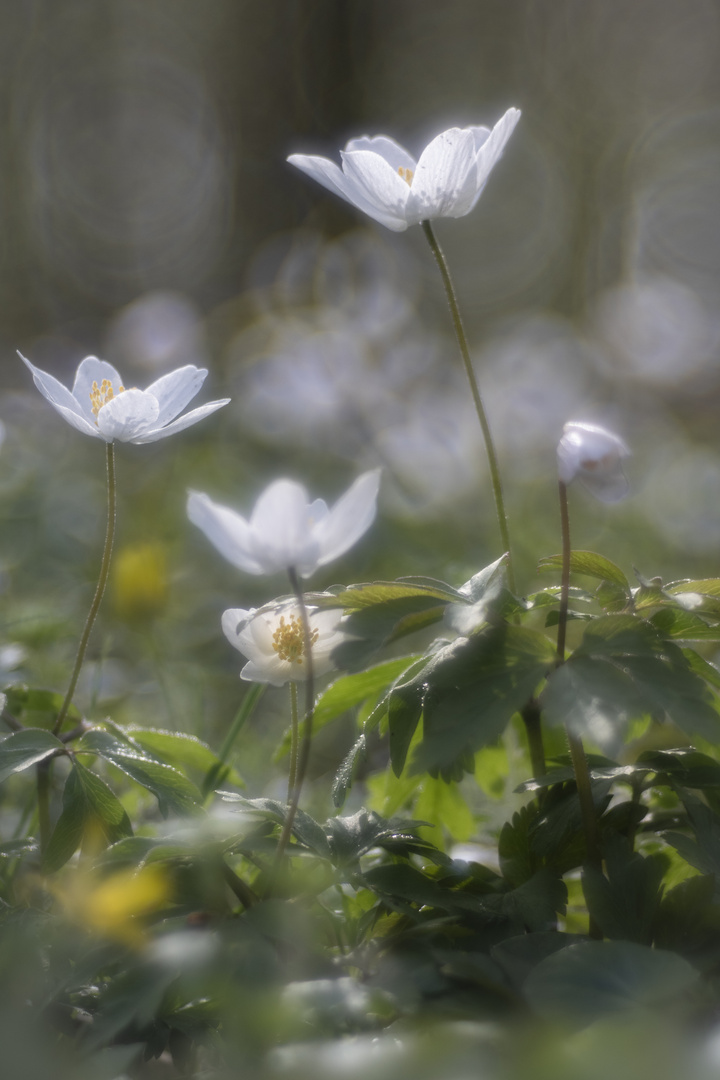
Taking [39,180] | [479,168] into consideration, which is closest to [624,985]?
[479,168]

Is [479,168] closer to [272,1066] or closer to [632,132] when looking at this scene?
[272,1066]

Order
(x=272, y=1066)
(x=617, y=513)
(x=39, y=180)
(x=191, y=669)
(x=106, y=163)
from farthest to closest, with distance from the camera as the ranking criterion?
1. (x=106, y=163)
2. (x=39, y=180)
3. (x=617, y=513)
4. (x=191, y=669)
5. (x=272, y=1066)

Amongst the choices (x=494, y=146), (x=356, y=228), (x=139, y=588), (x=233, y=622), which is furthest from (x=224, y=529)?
(x=356, y=228)

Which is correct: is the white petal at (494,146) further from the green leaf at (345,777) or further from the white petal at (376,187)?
the green leaf at (345,777)

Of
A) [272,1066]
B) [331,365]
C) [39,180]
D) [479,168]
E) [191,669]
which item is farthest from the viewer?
[39,180]

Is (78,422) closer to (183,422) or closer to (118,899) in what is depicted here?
(183,422)

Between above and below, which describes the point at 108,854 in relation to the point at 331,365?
above

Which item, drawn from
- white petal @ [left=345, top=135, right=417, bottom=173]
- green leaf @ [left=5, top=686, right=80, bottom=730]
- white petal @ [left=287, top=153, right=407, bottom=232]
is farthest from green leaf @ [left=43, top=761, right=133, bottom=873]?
white petal @ [left=345, top=135, right=417, bottom=173]
